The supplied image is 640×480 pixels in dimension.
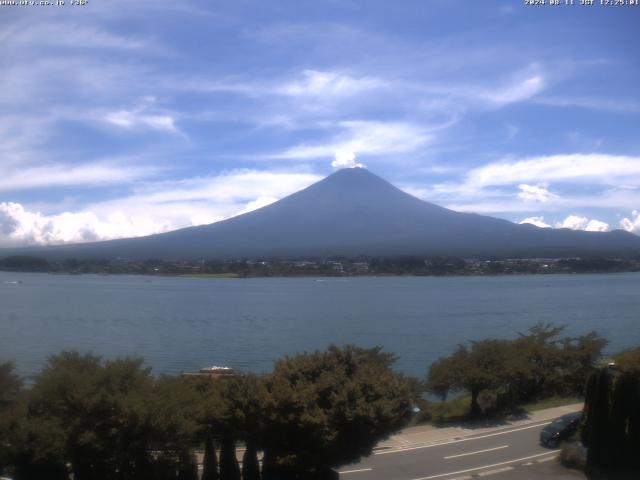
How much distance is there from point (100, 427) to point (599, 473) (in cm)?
643

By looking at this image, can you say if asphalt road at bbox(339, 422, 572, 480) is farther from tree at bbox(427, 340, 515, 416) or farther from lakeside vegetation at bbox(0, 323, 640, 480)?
tree at bbox(427, 340, 515, 416)

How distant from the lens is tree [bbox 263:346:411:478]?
27.2ft

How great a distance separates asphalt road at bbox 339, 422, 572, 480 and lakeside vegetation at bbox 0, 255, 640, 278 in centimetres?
7574

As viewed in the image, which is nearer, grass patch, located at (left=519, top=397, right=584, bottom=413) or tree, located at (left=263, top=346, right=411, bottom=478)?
tree, located at (left=263, top=346, right=411, bottom=478)

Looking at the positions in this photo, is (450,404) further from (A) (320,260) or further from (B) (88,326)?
(A) (320,260)

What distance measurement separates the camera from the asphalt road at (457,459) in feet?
32.1

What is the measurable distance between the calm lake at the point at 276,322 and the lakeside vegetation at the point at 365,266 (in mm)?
23495

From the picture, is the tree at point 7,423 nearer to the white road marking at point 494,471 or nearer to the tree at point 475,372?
the white road marking at point 494,471

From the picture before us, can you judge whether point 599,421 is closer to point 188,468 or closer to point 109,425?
point 188,468

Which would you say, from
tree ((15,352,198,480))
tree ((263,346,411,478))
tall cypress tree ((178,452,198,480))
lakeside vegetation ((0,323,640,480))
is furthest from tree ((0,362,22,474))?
tree ((263,346,411,478))

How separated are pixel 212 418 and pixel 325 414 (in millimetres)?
1393

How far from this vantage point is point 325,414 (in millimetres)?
8484


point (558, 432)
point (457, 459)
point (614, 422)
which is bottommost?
point (457, 459)

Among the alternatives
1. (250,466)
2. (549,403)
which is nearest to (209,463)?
(250,466)
